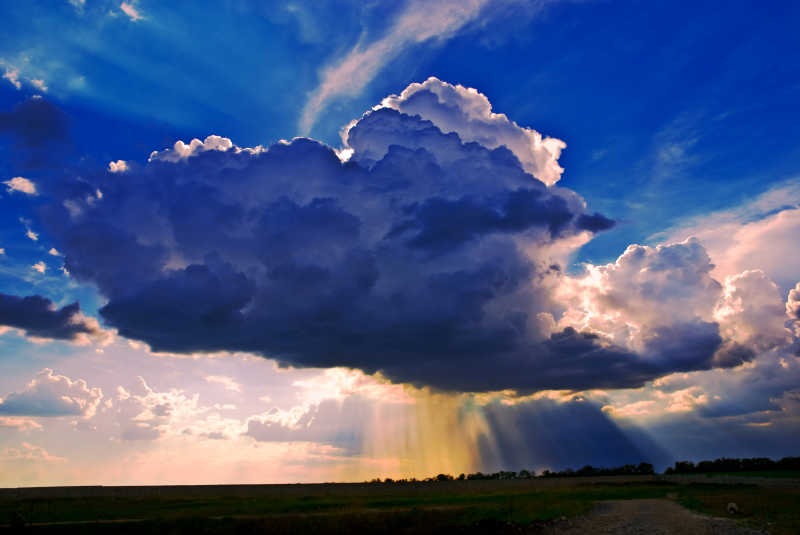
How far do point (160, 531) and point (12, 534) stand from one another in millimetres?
15407

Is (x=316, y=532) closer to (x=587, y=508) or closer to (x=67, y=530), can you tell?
(x=67, y=530)

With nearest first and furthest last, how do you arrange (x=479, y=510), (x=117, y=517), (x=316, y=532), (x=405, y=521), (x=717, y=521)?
(x=717, y=521)
(x=316, y=532)
(x=405, y=521)
(x=479, y=510)
(x=117, y=517)

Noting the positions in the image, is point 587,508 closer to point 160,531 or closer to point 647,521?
point 647,521

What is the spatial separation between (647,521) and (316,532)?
3313cm

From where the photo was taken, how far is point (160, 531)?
6091 cm

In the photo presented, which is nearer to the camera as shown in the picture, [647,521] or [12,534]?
[647,521]

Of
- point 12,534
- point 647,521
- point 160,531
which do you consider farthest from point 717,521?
point 12,534

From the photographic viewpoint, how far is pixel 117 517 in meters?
72.4

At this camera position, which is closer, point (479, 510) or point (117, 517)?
point (479, 510)

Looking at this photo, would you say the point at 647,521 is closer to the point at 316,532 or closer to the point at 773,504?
the point at 773,504

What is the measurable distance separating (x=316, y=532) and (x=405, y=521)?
33.0 ft

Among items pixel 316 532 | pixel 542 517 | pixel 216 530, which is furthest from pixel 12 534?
pixel 542 517

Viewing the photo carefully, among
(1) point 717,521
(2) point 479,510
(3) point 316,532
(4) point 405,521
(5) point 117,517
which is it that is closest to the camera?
(1) point 717,521

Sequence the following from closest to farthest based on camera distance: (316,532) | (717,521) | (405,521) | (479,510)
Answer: (717,521), (316,532), (405,521), (479,510)
